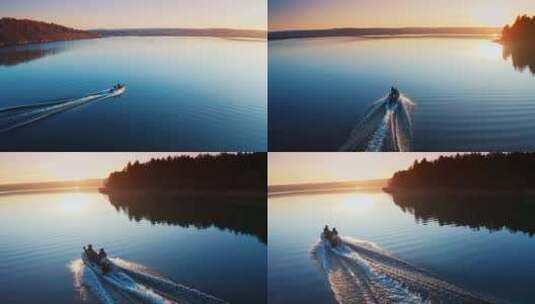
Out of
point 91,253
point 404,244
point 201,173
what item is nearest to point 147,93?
point 201,173

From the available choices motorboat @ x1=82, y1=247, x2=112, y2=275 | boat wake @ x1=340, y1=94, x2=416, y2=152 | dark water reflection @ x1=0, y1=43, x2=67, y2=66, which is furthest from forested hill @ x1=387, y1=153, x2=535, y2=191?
dark water reflection @ x1=0, y1=43, x2=67, y2=66

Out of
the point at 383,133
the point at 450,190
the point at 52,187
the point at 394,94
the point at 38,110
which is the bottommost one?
the point at 450,190

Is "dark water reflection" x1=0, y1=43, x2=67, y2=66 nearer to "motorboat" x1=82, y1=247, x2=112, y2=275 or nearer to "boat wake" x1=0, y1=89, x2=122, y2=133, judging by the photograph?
"boat wake" x1=0, y1=89, x2=122, y2=133

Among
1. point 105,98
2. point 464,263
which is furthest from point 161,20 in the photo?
point 464,263

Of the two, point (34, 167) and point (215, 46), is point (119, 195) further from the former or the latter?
point (215, 46)

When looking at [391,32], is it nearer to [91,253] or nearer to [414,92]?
[414,92]

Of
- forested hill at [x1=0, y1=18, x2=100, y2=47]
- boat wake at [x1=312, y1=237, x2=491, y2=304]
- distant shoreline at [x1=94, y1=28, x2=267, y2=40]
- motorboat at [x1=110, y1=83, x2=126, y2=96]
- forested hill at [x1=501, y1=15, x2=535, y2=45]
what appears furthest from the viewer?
forested hill at [x1=0, y1=18, x2=100, y2=47]
